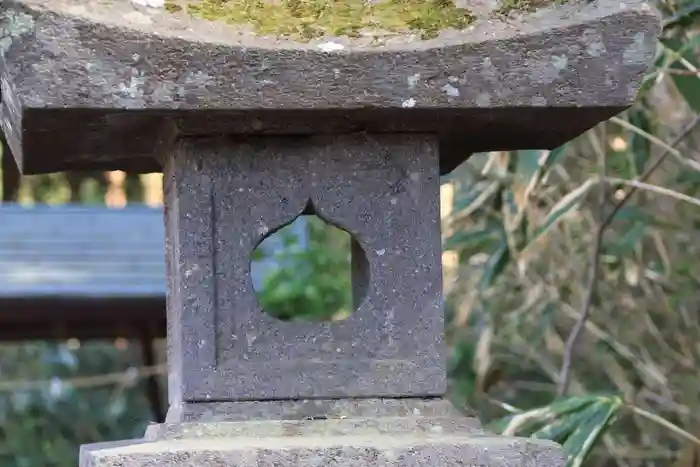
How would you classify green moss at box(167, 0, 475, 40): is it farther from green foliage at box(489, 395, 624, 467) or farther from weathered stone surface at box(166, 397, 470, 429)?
green foliage at box(489, 395, 624, 467)

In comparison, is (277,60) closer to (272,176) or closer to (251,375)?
(272,176)

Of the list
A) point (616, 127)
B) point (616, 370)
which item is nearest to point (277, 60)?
point (616, 127)

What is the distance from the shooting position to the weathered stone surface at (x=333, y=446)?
2.93 feet

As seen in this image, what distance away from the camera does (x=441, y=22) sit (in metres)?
0.96

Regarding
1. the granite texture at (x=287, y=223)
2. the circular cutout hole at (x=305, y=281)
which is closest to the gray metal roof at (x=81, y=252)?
the circular cutout hole at (x=305, y=281)

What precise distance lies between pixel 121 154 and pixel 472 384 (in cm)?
204

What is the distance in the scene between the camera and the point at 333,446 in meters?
0.92

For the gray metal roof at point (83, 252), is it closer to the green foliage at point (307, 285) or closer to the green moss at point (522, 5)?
the green foliage at point (307, 285)

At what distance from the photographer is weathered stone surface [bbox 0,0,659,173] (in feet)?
2.85

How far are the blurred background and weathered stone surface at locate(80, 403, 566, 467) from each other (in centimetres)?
57

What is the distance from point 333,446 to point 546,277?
6.49 ft

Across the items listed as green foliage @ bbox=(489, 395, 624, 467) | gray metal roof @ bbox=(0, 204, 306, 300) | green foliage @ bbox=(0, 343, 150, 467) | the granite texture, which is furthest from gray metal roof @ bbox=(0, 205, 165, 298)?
the granite texture

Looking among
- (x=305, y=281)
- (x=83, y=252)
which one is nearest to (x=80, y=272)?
(x=83, y=252)

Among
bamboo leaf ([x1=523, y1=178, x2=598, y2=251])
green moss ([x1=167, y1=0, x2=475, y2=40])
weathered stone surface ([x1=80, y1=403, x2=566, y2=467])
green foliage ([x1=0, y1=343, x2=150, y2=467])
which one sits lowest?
green foliage ([x1=0, y1=343, x2=150, y2=467])
